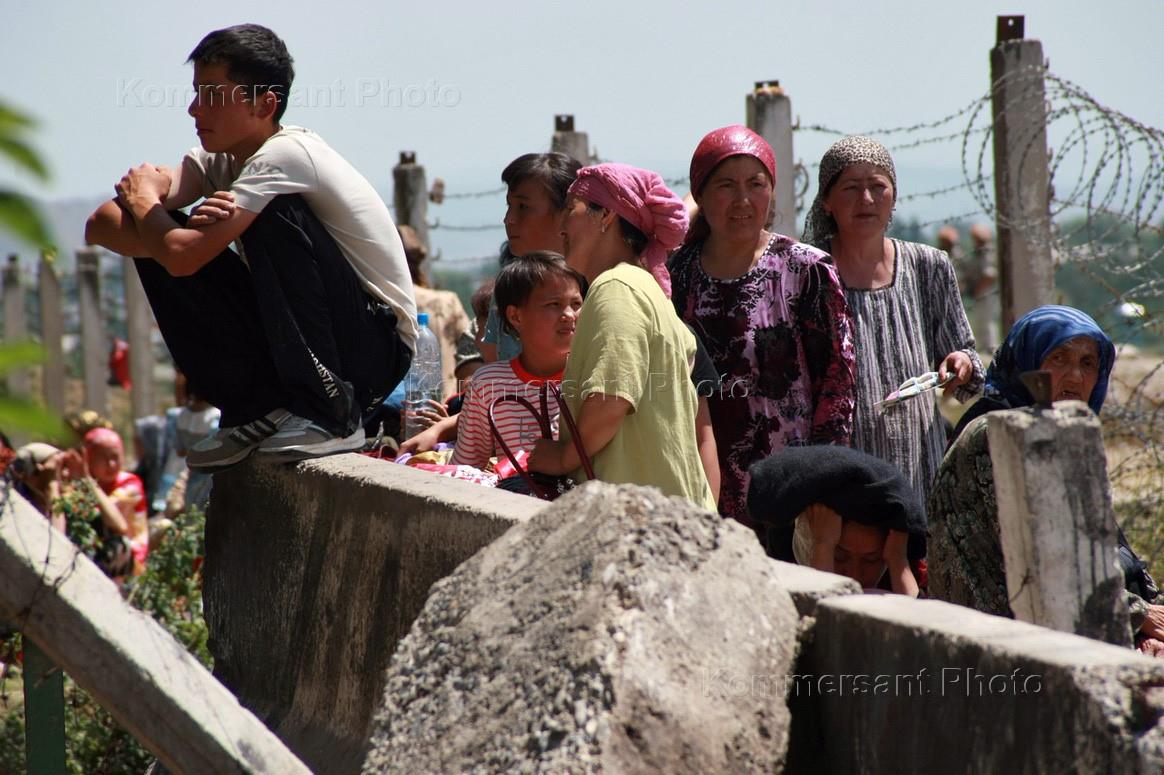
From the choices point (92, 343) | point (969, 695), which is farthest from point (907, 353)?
point (92, 343)

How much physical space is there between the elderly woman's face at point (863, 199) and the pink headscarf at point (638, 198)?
1179mm

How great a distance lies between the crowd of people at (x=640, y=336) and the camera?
3770mm

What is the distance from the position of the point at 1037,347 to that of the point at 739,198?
3.68 ft

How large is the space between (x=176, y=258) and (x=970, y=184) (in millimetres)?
4178

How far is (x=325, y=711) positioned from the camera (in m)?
4.00

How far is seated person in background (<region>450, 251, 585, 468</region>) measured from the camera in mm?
4430

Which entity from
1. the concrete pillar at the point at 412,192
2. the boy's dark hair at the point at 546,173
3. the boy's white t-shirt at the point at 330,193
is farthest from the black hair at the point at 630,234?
the concrete pillar at the point at 412,192

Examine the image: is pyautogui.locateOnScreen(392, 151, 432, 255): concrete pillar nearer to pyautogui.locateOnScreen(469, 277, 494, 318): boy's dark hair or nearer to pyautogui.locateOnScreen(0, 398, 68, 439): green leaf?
pyautogui.locateOnScreen(469, 277, 494, 318): boy's dark hair

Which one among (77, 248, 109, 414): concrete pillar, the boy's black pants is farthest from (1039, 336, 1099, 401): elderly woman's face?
(77, 248, 109, 414): concrete pillar

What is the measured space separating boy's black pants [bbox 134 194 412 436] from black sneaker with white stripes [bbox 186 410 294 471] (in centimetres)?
3

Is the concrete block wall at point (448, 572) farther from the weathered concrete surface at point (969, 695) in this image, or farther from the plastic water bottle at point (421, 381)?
the plastic water bottle at point (421, 381)

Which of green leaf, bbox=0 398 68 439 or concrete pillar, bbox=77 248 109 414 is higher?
green leaf, bbox=0 398 68 439

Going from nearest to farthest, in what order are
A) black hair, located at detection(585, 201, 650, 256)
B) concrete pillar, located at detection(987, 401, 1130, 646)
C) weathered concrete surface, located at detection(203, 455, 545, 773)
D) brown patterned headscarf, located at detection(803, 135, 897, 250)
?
concrete pillar, located at detection(987, 401, 1130, 646) → weathered concrete surface, located at detection(203, 455, 545, 773) → black hair, located at detection(585, 201, 650, 256) → brown patterned headscarf, located at detection(803, 135, 897, 250)

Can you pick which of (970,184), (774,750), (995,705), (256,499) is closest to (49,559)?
(256,499)
